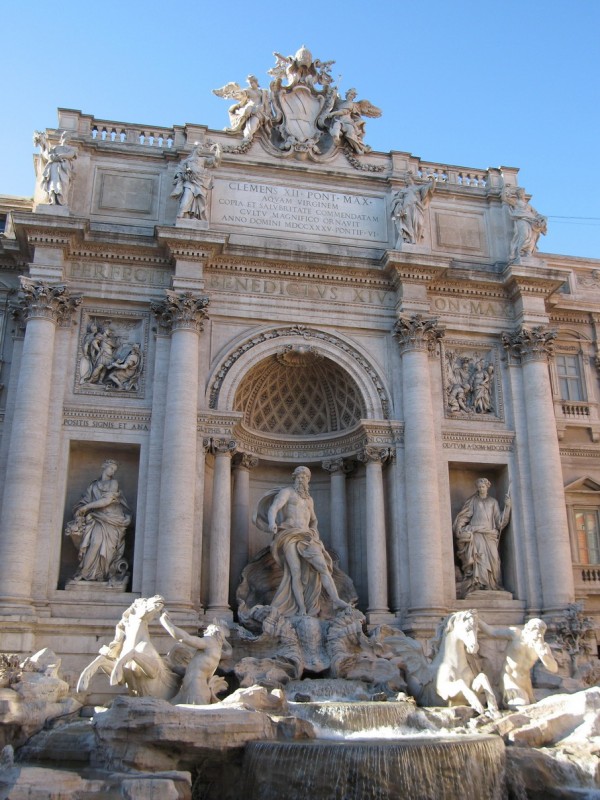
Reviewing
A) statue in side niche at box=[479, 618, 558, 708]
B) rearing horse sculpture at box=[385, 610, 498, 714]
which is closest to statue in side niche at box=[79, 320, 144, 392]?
rearing horse sculpture at box=[385, 610, 498, 714]

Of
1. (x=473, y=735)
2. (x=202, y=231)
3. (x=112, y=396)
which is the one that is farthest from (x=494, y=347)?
(x=473, y=735)

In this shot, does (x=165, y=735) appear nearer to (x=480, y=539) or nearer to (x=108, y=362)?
(x=108, y=362)

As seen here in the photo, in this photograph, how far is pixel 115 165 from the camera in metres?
22.3

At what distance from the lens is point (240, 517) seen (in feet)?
70.1

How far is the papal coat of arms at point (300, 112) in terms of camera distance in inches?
926

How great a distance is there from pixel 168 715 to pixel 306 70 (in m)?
18.5

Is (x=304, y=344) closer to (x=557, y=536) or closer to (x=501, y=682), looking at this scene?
(x=557, y=536)

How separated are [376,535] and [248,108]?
1191cm

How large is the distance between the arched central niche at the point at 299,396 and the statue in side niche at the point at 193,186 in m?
4.11

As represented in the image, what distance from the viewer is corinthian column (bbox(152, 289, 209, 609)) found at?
18516 mm

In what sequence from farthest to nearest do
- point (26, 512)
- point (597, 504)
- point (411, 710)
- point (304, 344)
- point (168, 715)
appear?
1. point (597, 504)
2. point (304, 344)
3. point (26, 512)
4. point (411, 710)
5. point (168, 715)

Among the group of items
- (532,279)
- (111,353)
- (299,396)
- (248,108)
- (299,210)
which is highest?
(248,108)

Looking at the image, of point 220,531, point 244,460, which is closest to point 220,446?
point 244,460

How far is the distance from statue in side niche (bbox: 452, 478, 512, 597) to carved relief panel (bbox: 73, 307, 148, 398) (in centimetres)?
852
